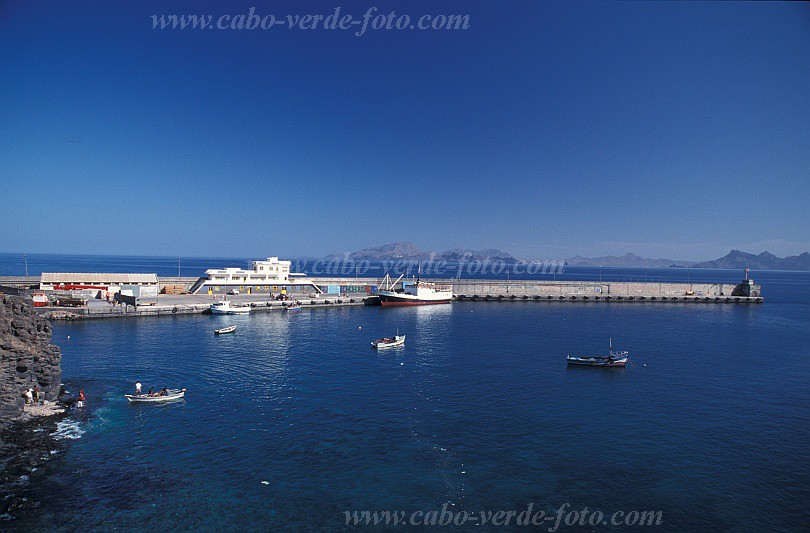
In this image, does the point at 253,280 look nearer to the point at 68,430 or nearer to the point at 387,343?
the point at 387,343

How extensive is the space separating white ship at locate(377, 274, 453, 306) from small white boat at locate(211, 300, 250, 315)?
96.7 ft

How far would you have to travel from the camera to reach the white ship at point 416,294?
93625 mm

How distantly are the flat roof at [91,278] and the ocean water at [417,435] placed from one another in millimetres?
26979

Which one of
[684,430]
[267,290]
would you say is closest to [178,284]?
[267,290]

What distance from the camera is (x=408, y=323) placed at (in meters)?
72.1

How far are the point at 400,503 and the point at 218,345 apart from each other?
A: 37743 millimetres

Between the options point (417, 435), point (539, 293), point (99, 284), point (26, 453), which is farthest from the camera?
point (539, 293)

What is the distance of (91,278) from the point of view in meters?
78.3

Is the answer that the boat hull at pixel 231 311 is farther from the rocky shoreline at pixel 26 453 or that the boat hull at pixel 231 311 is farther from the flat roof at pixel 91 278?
the rocky shoreline at pixel 26 453

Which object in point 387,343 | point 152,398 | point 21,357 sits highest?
point 21,357

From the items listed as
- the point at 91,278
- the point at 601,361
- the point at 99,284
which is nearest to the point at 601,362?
the point at 601,361

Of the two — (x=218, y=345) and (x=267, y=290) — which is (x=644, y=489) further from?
(x=267, y=290)

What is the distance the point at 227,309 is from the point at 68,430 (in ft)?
155

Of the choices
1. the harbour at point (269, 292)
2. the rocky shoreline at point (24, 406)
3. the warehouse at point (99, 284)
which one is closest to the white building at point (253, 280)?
the harbour at point (269, 292)
